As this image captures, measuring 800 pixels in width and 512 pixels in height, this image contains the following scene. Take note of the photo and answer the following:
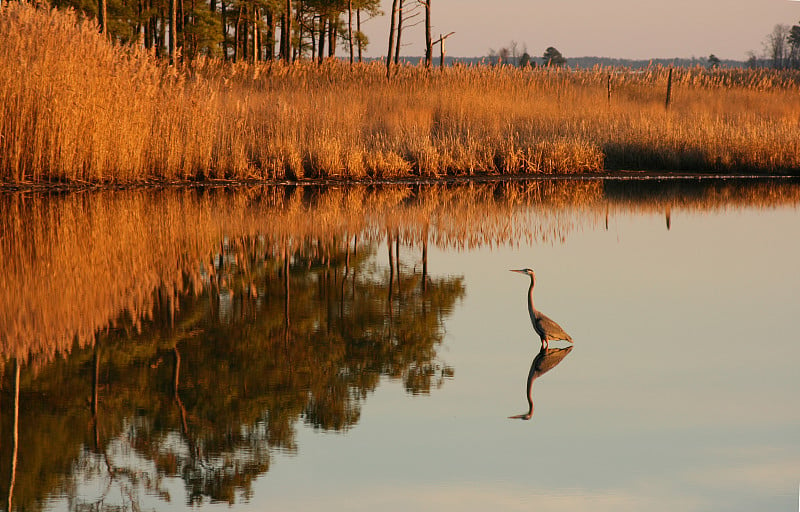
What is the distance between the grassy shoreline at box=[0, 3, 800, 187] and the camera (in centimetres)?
1406

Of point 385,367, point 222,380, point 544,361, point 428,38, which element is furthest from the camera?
point 428,38

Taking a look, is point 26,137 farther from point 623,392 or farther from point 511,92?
point 511,92

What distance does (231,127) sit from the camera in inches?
664

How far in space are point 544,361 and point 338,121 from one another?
12526 millimetres

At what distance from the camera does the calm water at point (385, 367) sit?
459 cm

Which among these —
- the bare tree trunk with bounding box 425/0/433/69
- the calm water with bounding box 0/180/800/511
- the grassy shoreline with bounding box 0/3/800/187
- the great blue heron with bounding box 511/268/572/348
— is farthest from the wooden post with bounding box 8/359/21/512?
the bare tree trunk with bounding box 425/0/433/69

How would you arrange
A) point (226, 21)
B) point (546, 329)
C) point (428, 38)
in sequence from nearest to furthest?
point (546, 329) → point (428, 38) → point (226, 21)

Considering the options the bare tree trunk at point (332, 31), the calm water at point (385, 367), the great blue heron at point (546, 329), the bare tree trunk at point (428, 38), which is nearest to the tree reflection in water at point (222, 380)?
the calm water at point (385, 367)

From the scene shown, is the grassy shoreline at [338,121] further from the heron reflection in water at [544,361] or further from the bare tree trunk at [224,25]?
the bare tree trunk at [224,25]

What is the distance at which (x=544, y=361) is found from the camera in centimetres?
667

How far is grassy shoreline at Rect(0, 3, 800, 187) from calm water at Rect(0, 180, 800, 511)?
2.50 m

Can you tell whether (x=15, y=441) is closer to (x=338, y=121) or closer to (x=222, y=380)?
(x=222, y=380)

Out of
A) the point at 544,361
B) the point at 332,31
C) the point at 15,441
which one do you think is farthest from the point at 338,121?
the point at 332,31

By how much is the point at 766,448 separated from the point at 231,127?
12.8 metres
